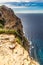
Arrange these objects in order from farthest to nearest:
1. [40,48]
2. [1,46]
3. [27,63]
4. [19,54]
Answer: [40,48] < [1,46] < [19,54] < [27,63]

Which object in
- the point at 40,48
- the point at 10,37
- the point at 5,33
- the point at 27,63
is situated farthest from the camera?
the point at 40,48

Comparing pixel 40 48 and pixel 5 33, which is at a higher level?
pixel 5 33

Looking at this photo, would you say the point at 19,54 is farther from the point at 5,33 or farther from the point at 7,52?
the point at 5,33

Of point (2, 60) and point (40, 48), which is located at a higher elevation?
point (2, 60)

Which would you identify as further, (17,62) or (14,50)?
(14,50)

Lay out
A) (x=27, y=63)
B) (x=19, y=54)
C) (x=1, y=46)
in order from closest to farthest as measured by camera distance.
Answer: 1. (x=27, y=63)
2. (x=19, y=54)
3. (x=1, y=46)

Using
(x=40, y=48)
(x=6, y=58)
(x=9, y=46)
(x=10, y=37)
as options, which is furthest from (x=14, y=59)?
(x=40, y=48)

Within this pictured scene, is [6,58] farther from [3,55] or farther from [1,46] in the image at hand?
[1,46]

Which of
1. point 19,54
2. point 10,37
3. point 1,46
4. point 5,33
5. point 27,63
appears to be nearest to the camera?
point 27,63

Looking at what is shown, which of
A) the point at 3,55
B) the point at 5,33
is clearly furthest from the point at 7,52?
the point at 5,33
